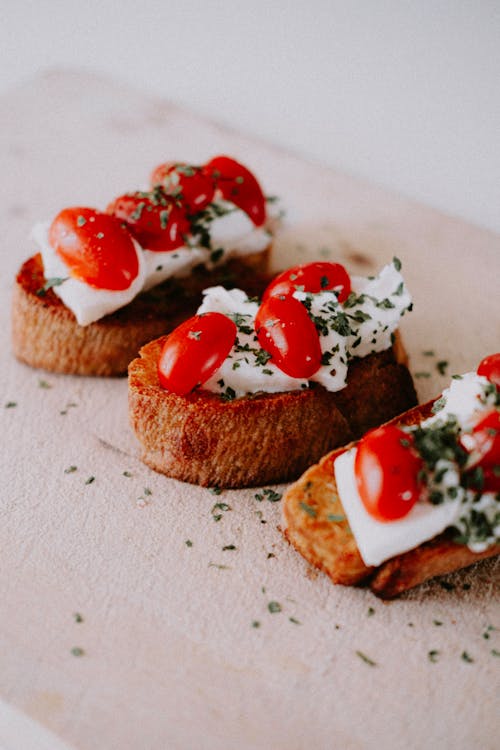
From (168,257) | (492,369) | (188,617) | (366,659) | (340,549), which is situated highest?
(492,369)

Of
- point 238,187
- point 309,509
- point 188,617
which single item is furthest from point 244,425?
point 238,187

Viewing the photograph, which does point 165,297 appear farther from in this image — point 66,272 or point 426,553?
point 426,553

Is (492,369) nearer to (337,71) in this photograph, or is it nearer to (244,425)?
(244,425)

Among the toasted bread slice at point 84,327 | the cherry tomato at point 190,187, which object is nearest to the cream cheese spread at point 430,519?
the toasted bread slice at point 84,327

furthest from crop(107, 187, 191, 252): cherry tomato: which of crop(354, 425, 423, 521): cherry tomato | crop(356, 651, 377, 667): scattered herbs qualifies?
crop(356, 651, 377, 667): scattered herbs

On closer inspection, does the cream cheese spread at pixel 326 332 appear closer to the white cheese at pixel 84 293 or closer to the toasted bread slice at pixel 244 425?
the toasted bread slice at pixel 244 425

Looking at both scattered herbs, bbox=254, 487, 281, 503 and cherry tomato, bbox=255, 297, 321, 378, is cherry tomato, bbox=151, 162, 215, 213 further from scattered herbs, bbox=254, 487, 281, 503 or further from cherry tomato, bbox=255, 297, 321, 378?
scattered herbs, bbox=254, 487, 281, 503

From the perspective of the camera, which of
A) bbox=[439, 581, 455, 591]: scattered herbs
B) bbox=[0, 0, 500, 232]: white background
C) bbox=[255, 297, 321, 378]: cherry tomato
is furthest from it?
bbox=[0, 0, 500, 232]: white background
